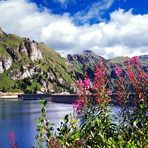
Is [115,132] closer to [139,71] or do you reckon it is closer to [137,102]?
[137,102]

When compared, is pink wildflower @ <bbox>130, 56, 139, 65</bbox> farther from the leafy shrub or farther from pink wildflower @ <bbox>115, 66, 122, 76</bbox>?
pink wildflower @ <bbox>115, 66, 122, 76</bbox>

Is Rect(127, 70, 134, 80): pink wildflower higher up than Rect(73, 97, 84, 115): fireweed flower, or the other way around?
Rect(127, 70, 134, 80): pink wildflower

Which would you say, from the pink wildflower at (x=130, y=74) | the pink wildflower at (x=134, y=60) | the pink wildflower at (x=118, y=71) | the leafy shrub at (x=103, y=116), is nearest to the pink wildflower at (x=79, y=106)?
the leafy shrub at (x=103, y=116)

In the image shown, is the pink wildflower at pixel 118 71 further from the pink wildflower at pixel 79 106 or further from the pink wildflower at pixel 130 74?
the pink wildflower at pixel 79 106

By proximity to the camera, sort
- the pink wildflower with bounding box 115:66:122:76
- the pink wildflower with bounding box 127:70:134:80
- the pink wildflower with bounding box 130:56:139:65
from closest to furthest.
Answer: the pink wildflower with bounding box 127:70:134:80 → the pink wildflower with bounding box 130:56:139:65 → the pink wildflower with bounding box 115:66:122:76

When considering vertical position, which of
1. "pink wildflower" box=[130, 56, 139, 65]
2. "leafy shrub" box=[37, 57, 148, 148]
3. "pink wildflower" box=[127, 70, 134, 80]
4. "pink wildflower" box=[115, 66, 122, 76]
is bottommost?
"leafy shrub" box=[37, 57, 148, 148]

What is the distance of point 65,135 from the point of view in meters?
12.2

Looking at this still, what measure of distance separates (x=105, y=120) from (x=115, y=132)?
545mm

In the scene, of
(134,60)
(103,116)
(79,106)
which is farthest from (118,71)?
(103,116)

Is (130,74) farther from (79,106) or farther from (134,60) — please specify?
(79,106)

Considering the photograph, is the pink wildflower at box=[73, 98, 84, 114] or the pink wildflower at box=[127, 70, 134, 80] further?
the pink wildflower at box=[73, 98, 84, 114]

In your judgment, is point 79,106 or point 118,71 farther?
point 79,106

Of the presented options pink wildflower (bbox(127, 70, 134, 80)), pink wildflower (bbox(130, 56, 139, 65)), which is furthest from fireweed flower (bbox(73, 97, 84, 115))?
pink wildflower (bbox(130, 56, 139, 65))

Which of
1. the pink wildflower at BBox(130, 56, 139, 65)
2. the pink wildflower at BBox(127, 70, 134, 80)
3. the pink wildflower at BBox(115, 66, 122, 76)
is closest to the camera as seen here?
the pink wildflower at BBox(127, 70, 134, 80)
